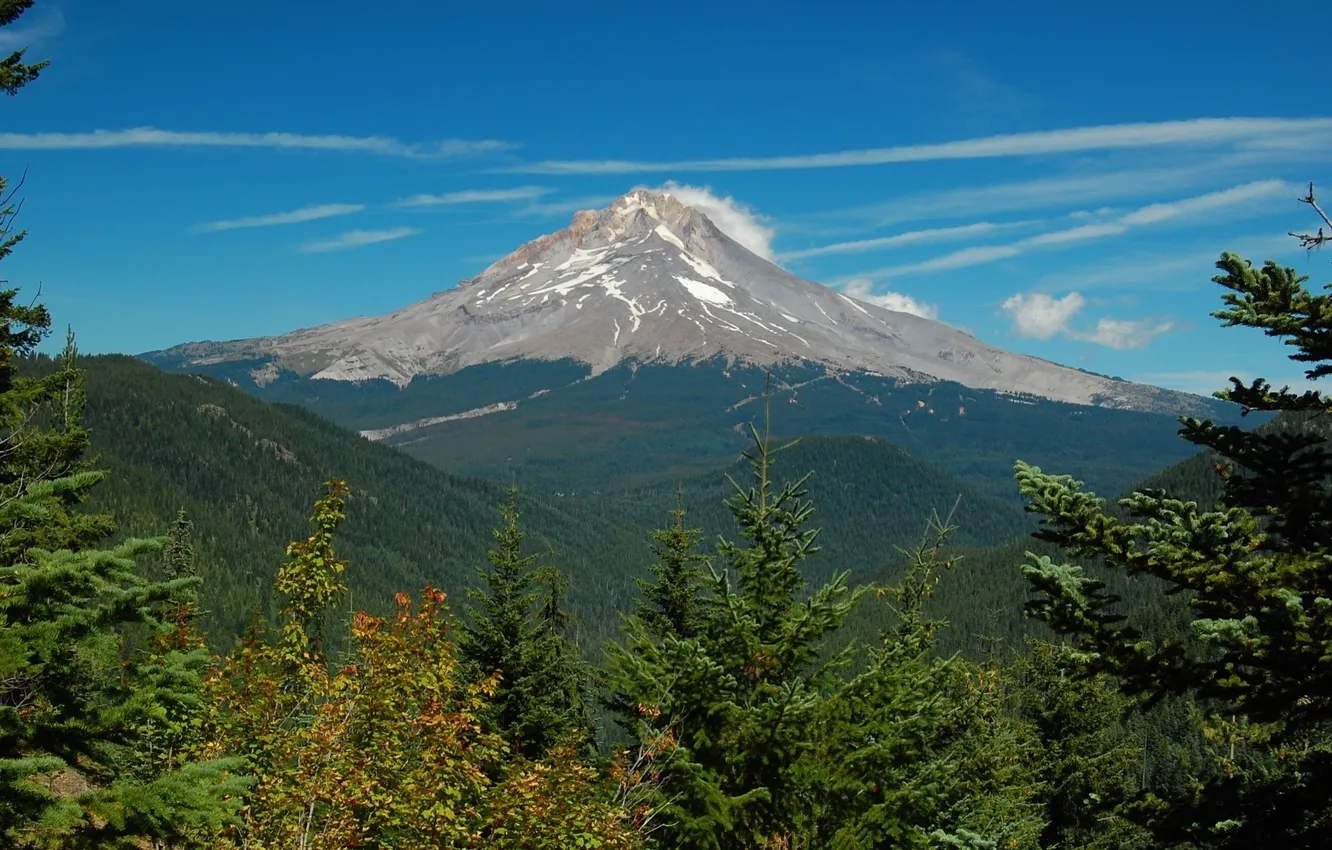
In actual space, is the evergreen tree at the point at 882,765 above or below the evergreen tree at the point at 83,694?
below

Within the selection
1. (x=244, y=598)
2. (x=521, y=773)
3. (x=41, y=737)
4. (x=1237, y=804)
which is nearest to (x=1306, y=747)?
(x=1237, y=804)

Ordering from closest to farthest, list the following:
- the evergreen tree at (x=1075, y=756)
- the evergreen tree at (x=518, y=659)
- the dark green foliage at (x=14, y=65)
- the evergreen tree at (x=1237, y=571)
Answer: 1. the evergreen tree at (x=1237, y=571)
2. the dark green foliage at (x=14, y=65)
3. the evergreen tree at (x=518, y=659)
4. the evergreen tree at (x=1075, y=756)

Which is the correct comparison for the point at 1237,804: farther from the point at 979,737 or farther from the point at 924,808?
the point at 979,737

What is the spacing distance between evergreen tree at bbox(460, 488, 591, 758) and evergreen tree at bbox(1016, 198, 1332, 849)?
59.7 feet

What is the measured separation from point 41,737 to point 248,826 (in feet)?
12.9

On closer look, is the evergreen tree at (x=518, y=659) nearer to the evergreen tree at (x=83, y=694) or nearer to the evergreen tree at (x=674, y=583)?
the evergreen tree at (x=674, y=583)

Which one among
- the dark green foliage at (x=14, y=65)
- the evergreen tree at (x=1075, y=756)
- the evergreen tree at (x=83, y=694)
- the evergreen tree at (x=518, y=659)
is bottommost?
the evergreen tree at (x=1075, y=756)

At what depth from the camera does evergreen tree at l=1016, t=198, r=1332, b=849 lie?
8445 millimetres

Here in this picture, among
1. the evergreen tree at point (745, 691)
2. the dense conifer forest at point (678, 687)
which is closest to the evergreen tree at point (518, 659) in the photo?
the dense conifer forest at point (678, 687)

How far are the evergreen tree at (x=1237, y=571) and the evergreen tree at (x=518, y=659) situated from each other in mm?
18190

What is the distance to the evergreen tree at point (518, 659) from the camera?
26219mm

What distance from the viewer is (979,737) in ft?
83.7

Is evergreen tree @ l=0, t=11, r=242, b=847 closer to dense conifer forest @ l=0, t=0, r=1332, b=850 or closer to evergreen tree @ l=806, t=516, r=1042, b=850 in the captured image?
dense conifer forest @ l=0, t=0, r=1332, b=850

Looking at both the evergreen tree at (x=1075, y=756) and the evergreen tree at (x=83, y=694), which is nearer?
the evergreen tree at (x=83, y=694)
